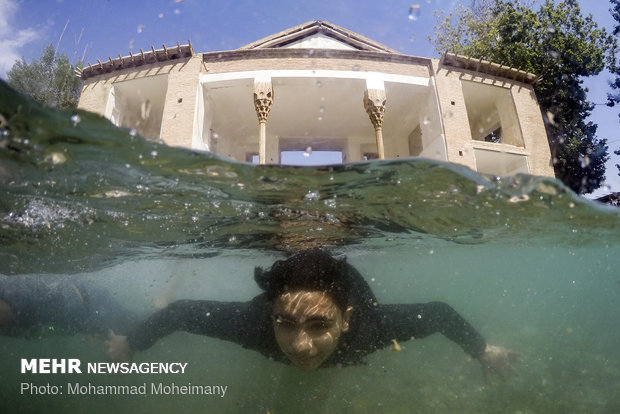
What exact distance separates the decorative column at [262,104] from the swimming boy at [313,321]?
8309 mm

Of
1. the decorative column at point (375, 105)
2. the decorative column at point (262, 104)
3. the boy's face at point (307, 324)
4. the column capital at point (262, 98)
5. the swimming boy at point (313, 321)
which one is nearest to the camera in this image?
the boy's face at point (307, 324)

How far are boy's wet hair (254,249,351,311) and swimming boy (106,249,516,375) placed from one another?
0.06 feet

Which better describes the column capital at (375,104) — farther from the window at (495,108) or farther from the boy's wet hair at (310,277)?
the boy's wet hair at (310,277)

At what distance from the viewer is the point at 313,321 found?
200 inches

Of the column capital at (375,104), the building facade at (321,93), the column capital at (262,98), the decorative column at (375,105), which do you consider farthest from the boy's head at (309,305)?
the column capital at (375,104)

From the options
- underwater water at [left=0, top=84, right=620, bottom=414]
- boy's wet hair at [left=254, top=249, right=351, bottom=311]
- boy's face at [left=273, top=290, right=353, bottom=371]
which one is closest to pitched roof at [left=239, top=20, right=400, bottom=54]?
underwater water at [left=0, top=84, right=620, bottom=414]

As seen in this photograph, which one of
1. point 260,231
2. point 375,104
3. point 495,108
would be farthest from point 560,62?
point 260,231

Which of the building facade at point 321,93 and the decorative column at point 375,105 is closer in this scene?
the building facade at point 321,93

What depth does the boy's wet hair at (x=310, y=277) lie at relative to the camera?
577 centimetres

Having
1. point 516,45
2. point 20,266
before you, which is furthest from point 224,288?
point 516,45

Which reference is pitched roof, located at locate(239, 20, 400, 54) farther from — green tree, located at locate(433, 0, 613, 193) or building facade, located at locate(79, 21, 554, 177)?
green tree, located at locate(433, 0, 613, 193)

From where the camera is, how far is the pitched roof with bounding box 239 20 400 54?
17516mm

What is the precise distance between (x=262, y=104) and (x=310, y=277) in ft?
34.9

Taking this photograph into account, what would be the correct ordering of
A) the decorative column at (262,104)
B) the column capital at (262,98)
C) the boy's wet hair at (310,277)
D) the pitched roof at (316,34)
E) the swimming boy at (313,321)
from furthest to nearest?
1. the pitched roof at (316,34)
2. the column capital at (262,98)
3. the decorative column at (262,104)
4. the boy's wet hair at (310,277)
5. the swimming boy at (313,321)
